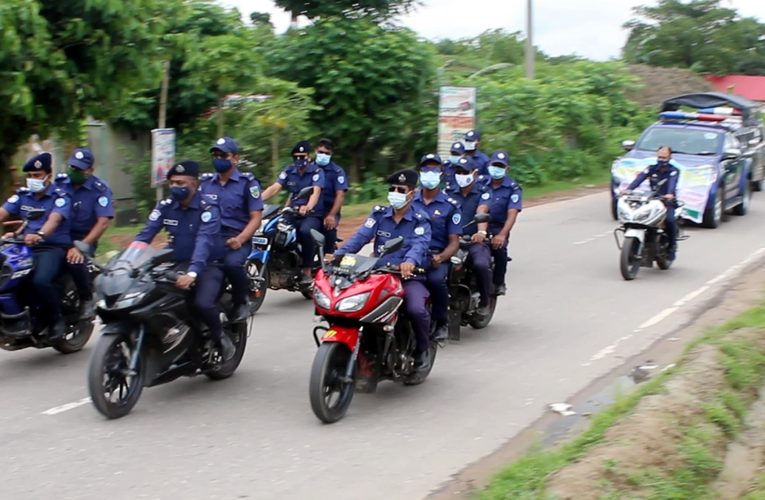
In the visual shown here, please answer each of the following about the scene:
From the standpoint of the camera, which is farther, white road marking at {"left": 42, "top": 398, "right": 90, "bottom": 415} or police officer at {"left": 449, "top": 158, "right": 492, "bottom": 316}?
police officer at {"left": 449, "top": 158, "right": 492, "bottom": 316}

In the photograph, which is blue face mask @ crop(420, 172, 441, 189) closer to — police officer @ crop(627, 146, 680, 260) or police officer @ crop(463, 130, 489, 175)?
police officer @ crop(463, 130, 489, 175)

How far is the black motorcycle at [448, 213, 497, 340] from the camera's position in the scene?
9258 millimetres

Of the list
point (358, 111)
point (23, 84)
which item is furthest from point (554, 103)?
point (23, 84)

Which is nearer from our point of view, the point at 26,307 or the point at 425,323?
the point at 425,323

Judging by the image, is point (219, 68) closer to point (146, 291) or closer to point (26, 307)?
point (26, 307)

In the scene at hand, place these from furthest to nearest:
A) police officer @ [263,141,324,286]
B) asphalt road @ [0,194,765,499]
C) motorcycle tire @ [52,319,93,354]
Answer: police officer @ [263,141,324,286]
motorcycle tire @ [52,319,93,354]
asphalt road @ [0,194,765,499]

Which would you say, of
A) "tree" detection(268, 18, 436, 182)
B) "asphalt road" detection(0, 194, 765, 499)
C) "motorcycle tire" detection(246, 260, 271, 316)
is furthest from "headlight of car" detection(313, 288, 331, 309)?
"tree" detection(268, 18, 436, 182)

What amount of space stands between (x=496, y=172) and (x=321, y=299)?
3910mm

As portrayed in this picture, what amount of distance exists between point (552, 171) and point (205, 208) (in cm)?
1807

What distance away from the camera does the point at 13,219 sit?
938 centimetres

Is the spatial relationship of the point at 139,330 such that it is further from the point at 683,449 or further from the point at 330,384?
the point at 683,449

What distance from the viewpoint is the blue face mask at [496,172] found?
1041 cm

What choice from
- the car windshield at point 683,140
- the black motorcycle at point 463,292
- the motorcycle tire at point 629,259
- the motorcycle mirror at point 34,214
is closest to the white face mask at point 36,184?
the motorcycle mirror at point 34,214

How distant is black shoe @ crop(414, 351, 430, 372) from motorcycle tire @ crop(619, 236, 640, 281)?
5543mm
